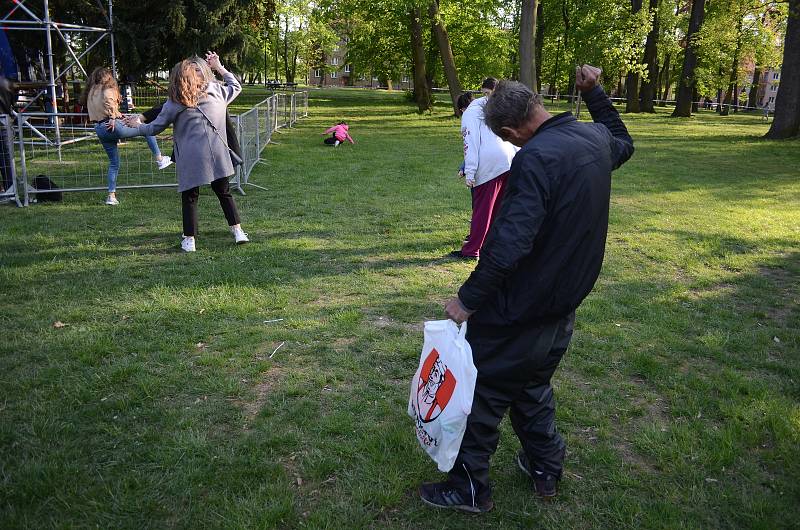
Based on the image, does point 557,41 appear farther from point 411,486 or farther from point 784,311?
point 411,486

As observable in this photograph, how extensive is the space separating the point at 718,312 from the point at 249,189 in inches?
293

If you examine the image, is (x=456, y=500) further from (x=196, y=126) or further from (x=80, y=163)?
(x=80, y=163)

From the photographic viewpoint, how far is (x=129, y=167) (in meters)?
11.2

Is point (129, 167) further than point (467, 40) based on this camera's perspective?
No

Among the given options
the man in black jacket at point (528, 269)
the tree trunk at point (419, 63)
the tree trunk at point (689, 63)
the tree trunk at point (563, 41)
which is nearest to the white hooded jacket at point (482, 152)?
the man in black jacket at point (528, 269)

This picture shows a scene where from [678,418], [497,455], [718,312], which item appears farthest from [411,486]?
[718,312]

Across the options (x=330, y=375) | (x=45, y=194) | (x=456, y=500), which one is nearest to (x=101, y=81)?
(x=45, y=194)

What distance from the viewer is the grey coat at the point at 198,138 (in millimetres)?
6273

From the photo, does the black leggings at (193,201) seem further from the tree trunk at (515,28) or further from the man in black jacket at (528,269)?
the tree trunk at (515,28)

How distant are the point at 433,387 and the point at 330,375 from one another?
1577 mm

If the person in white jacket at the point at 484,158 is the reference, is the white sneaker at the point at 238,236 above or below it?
below

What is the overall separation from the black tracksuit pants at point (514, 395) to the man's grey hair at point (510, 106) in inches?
35.0

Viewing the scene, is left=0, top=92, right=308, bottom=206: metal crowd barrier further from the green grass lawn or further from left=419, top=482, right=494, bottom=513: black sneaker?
left=419, top=482, right=494, bottom=513: black sneaker

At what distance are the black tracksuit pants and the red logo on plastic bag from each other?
151 millimetres
